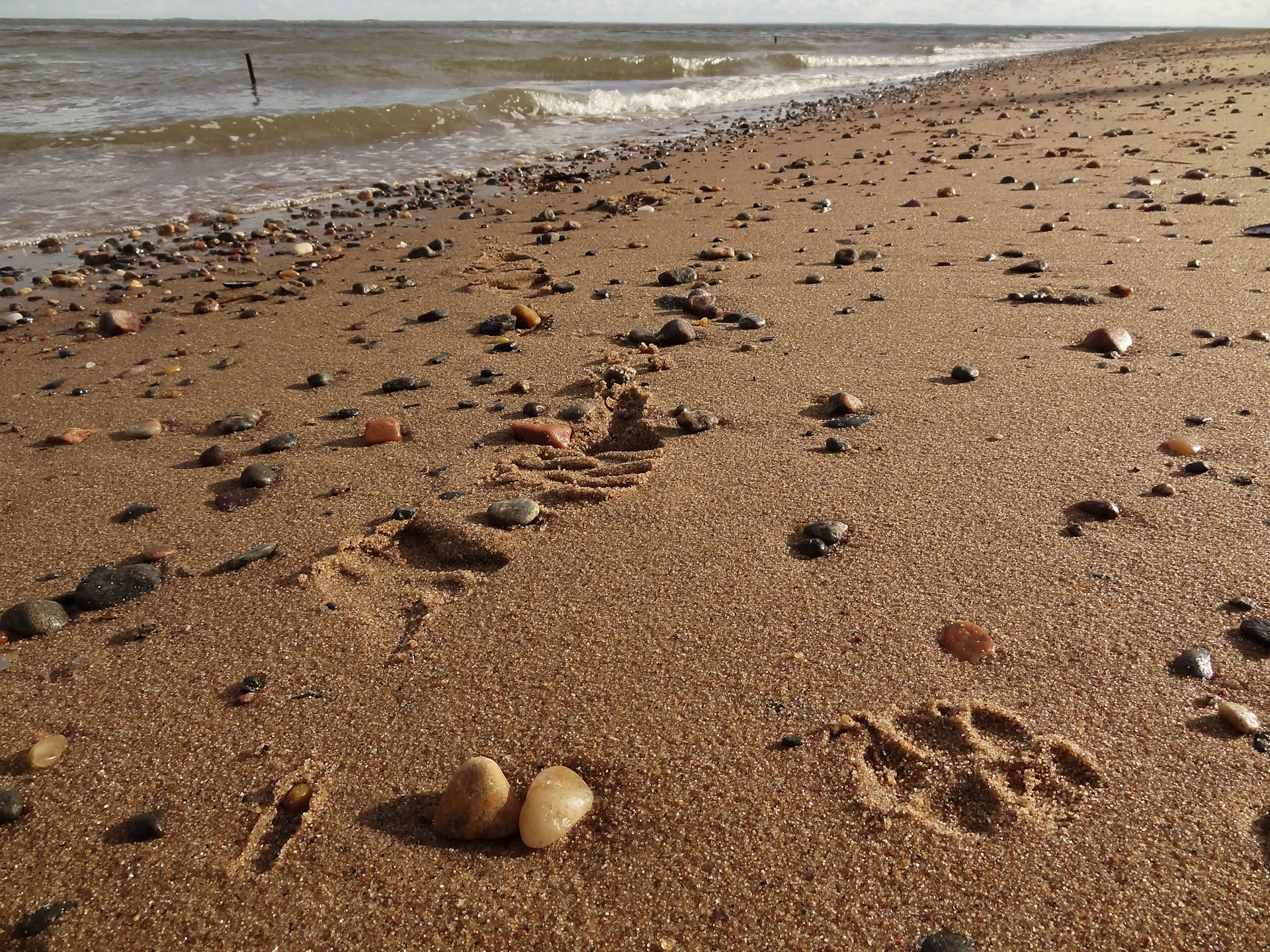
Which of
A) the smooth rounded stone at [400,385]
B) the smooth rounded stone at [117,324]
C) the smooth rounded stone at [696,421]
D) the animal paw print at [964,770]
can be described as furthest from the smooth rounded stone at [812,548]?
the smooth rounded stone at [117,324]

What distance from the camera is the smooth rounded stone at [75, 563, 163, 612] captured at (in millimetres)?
1861

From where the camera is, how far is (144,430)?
276 cm

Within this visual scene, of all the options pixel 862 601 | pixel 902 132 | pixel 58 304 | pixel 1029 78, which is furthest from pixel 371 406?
pixel 1029 78

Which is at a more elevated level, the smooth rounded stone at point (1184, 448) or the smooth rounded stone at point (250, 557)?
the smooth rounded stone at point (1184, 448)

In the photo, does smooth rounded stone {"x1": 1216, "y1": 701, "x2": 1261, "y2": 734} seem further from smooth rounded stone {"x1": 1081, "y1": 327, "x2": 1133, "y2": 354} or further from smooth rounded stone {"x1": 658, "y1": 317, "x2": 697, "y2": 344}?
smooth rounded stone {"x1": 658, "y1": 317, "x2": 697, "y2": 344}

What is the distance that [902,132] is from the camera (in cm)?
909

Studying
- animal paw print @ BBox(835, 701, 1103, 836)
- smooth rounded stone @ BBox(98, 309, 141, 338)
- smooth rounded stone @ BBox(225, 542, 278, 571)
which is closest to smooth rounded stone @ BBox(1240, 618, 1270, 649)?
animal paw print @ BBox(835, 701, 1103, 836)

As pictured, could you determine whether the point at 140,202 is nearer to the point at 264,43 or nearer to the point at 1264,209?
the point at 1264,209

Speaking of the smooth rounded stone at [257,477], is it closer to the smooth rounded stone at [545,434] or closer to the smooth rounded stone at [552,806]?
the smooth rounded stone at [545,434]

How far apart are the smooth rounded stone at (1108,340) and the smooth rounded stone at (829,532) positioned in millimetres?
1589

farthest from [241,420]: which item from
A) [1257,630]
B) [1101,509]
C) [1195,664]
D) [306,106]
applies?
[306,106]

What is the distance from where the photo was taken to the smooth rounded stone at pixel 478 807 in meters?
1.27

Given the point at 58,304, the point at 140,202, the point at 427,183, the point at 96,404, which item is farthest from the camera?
the point at 427,183

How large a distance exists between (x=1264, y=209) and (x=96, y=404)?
6.33 m
